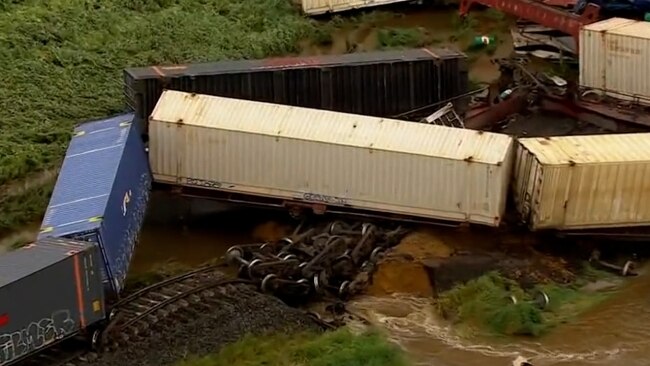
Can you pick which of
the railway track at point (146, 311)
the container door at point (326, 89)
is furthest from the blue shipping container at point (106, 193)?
the container door at point (326, 89)

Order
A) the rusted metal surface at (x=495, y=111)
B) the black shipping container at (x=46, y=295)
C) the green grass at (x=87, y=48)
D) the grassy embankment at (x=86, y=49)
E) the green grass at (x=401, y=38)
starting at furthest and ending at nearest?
the green grass at (x=401, y=38), the green grass at (x=87, y=48), the rusted metal surface at (x=495, y=111), the grassy embankment at (x=86, y=49), the black shipping container at (x=46, y=295)

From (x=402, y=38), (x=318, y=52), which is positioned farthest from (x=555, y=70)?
(x=318, y=52)

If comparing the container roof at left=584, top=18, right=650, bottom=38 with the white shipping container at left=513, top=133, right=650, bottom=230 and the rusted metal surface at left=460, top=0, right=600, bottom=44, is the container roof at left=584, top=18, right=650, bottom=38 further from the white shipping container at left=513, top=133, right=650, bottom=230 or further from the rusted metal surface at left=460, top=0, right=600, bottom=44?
the white shipping container at left=513, top=133, right=650, bottom=230

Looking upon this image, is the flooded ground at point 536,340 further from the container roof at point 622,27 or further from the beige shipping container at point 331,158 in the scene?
the container roof at point 622,27

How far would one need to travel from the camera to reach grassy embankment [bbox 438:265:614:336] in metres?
20.8

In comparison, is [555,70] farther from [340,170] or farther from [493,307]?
[493,307]

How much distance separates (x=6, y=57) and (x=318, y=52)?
37.4ft

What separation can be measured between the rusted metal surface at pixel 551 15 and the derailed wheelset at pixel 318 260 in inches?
458

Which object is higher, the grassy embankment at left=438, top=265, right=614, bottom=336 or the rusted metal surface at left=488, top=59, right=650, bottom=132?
the rusted metal surface at left=488, top=59, right=650, bottom=132

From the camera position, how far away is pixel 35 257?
1812 centimetres

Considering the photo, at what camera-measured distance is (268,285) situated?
72.1 ft

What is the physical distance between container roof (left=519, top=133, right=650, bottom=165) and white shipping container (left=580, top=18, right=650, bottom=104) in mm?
5756

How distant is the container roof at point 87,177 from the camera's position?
20484mm

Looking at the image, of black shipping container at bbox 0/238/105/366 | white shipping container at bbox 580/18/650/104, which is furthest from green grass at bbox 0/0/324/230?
white shipping container at bbox 580/18/650/104
